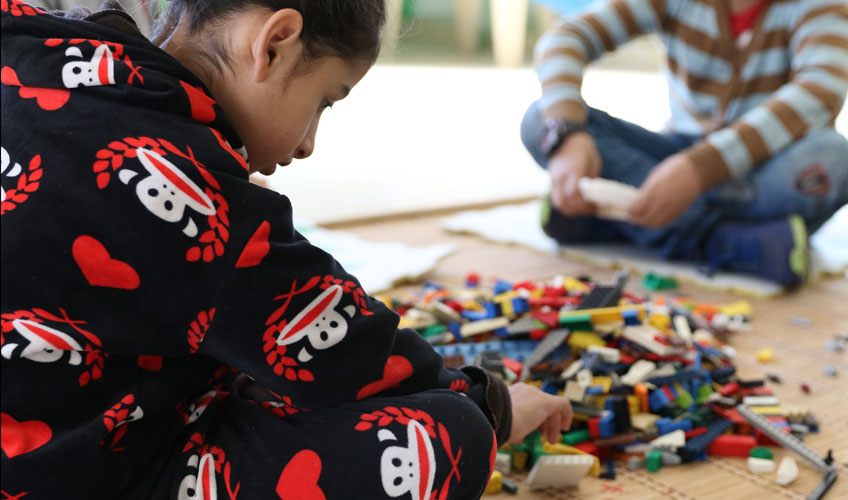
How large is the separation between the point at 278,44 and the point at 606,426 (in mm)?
568

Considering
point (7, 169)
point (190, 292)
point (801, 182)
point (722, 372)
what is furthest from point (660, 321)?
point (7, 169)

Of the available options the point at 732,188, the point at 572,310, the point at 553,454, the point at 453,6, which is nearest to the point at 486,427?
the point at 553,454

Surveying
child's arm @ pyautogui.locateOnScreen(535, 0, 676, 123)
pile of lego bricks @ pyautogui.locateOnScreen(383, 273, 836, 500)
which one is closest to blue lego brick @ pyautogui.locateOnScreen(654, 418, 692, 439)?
pile of lego bricks @ pyautogui.locateOnScreen(383, 273, 836, 500)

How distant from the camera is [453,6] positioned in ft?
19.6

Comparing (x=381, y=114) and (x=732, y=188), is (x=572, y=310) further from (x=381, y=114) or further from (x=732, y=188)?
(x=381, y=114)

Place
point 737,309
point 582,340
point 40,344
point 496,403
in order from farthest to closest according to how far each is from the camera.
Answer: point 737,309, point 582,340, point 496,403, point 40,344

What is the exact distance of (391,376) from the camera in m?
0.71

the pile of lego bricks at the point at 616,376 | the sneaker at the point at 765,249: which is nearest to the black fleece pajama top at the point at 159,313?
the pile of lego bricks at the point at 616,376

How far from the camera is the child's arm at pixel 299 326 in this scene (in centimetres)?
63

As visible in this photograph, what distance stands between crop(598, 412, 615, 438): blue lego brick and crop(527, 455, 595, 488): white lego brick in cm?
7

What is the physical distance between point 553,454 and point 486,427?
0.67ft

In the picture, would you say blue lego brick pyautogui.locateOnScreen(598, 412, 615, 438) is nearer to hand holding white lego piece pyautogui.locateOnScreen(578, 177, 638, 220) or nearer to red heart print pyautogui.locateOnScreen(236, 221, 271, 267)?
red heart print pyautogui.locateOnScreen(236, 221, 271, 267)

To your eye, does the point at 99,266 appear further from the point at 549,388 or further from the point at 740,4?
the point at 740,4

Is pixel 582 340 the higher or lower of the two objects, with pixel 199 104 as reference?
lower
